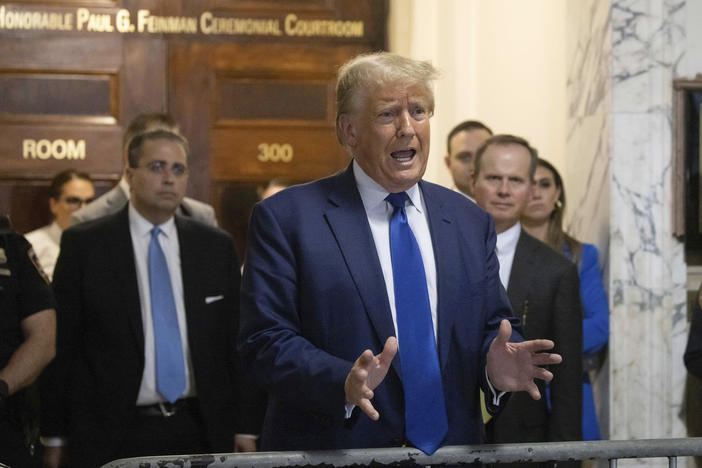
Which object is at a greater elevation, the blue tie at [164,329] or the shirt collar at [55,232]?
the shirt collar at [55,232]

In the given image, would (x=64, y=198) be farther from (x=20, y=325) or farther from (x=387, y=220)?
(x=387, y=220)

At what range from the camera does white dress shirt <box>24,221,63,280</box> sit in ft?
20.4

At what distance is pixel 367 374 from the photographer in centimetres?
234

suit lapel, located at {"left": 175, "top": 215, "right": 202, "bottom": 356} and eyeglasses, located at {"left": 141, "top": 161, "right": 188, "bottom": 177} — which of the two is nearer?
suit lapel, located at {"left": 175, "top": 215, "right": 202, "bottom": 356}

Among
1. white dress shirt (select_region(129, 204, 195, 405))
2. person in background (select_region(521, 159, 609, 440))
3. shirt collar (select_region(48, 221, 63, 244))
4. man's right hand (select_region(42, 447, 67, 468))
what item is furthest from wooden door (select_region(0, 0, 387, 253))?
man's right hand (select_region(42, 447, 67, 468))

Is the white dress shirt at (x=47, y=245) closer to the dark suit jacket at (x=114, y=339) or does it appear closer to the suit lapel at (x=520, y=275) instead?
the dark suit jacket at (x=114, y=339)

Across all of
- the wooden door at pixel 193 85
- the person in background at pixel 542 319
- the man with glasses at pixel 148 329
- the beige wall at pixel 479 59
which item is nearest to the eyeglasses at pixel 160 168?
the man with glasses at pixel 148 329

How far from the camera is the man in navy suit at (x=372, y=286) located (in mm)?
2693

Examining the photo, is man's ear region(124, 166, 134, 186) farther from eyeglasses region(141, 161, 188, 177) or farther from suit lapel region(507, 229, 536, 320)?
suit lapel region(507, 229, 536, 320)

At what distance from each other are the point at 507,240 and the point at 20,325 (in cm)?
179

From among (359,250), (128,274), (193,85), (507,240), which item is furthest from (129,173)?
(193,85)

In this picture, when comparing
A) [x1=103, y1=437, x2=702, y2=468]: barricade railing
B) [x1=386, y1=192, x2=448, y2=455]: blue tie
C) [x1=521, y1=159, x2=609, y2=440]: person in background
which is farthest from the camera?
[x1=521, y1=159, x2=609, y2=440]: person in background

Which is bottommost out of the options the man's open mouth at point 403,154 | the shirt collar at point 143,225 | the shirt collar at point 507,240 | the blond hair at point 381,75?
the shirt collar at point 507,240

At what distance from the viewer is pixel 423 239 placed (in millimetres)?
2875
